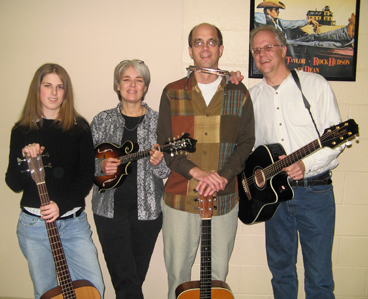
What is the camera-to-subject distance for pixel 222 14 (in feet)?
7.04

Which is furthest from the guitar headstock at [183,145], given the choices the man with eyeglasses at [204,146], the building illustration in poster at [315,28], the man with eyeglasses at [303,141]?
the building illustration in poster at [315,28]

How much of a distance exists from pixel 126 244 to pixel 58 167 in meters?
0.64

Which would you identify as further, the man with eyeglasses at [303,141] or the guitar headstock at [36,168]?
the man with eyeglasses at [303,141]

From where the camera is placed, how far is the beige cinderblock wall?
7.07ft

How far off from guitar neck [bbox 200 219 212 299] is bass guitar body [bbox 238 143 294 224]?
39 centimetres

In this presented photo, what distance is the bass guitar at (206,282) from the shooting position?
5.18ft

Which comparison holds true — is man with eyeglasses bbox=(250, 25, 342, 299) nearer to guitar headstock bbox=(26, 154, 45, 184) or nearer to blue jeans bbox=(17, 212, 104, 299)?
blue jeans bbox=(17, 212, 104, 299)

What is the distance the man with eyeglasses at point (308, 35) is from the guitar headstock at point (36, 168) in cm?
175

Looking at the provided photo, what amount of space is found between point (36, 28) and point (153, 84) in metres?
0.98

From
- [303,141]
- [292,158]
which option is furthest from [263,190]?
[303,141]

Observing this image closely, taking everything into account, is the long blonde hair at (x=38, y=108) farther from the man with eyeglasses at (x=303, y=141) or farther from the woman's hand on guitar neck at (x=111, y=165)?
the man with eyeglasses at (x=303, y=141)

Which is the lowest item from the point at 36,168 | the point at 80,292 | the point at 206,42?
the point at 80,292

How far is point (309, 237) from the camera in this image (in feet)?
5.87

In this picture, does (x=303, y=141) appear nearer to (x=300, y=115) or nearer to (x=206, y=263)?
(x=300, y=115)
